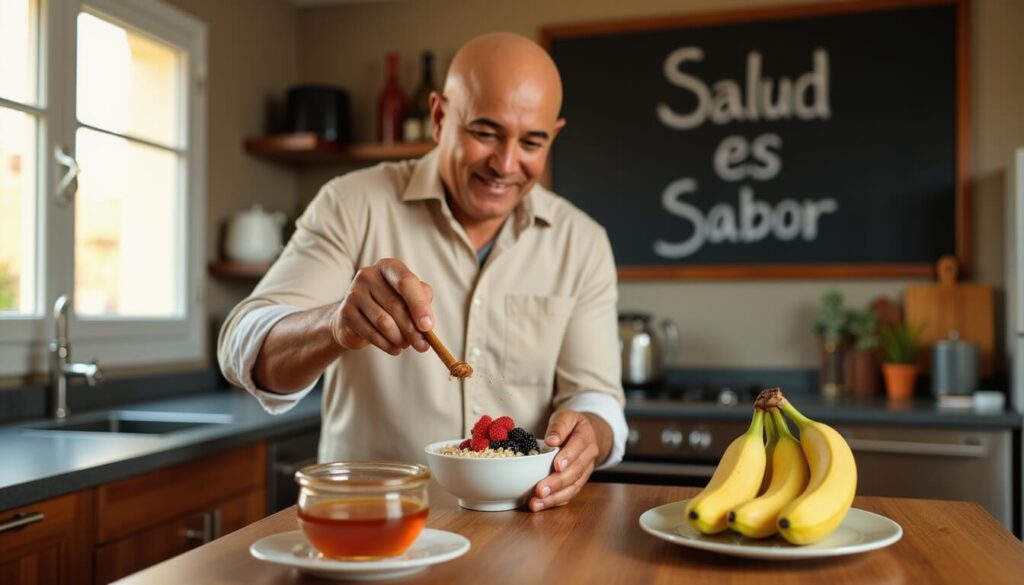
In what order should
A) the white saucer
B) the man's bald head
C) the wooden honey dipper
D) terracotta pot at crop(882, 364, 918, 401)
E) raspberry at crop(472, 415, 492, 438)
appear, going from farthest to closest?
terracotta pot at crop(882, 364, 918, 401) < the man's bald head < raspberry at crop(472, 415, 492, 438) < the wooden honey dipper < the white saucer

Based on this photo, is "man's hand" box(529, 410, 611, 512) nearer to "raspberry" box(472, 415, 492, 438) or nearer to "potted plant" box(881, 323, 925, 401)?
"raspberry" box(472, 415, 492, 438)

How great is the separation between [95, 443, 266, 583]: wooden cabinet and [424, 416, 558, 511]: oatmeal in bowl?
40.5 inches

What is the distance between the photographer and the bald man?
1.66 m

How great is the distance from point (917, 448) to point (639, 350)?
926 mm

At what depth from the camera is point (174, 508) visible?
2180 mm

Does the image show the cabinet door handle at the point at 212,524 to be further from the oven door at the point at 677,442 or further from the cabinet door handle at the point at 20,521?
the oven door at the point at 677,442

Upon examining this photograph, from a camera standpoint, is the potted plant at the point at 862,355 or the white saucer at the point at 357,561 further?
the potted plant at the point at 862,355

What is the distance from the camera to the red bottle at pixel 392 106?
12.1 feet

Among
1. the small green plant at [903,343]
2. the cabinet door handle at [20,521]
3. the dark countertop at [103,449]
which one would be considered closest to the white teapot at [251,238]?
the dark countertop at [103,449]

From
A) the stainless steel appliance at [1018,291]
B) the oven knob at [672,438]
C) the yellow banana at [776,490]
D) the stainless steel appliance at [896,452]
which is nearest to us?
the yellow banana at [776,490]

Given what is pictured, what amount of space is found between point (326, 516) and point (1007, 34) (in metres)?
3.16

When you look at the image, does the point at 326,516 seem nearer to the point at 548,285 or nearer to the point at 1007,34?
the point at 548,285

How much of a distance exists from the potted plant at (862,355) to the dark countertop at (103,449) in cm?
180

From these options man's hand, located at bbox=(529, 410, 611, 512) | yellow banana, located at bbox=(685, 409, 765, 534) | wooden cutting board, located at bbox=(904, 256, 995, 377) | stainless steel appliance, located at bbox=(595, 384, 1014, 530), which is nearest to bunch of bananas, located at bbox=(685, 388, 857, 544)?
yellow banana, located at bbox=(685, 409, 765, 534)
